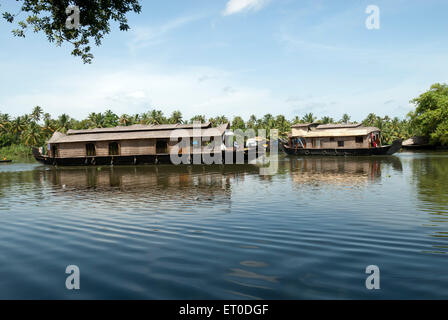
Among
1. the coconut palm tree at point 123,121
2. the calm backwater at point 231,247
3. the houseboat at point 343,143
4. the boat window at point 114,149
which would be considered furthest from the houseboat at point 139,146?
the coconut palm tree at point 123,121

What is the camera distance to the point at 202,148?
3256 cm

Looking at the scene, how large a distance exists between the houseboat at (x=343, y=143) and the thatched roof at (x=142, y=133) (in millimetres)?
15682

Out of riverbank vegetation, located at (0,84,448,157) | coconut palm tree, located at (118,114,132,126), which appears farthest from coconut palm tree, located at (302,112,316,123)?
coconut palm tree, located at (118,114,132,126)

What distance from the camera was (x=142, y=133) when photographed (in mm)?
33688

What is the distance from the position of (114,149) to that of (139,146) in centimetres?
374

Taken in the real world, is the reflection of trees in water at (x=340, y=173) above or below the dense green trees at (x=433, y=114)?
below

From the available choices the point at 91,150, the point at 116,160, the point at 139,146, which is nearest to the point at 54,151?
the point at 91,150

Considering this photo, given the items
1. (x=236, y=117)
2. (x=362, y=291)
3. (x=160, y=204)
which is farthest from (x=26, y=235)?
(x=236, y=117)

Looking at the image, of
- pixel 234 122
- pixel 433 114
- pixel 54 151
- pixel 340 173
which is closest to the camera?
pixel 340 173

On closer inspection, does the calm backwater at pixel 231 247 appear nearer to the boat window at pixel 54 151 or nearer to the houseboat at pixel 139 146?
the houseboat at pixel 139 146

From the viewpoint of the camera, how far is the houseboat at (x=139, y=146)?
32.2m

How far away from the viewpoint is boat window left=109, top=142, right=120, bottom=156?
3475 cm

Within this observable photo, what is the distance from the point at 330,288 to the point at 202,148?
29.0m

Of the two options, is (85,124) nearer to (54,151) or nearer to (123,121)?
(123,121)
